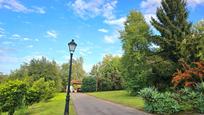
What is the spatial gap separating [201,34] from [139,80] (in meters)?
11.8

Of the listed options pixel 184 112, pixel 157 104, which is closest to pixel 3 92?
pixel 157 104

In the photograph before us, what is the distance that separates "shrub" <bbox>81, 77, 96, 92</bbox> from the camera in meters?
77.2

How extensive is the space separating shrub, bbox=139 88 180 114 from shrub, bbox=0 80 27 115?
28.7 feet

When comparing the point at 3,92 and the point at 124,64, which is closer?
the point at 3,92

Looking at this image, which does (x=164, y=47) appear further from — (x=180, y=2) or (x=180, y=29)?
(x=180, y=2)

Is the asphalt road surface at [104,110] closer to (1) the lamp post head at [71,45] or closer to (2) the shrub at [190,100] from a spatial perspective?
(2) the shrub at [190,100]

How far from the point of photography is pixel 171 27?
113ft

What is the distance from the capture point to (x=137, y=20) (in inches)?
1721

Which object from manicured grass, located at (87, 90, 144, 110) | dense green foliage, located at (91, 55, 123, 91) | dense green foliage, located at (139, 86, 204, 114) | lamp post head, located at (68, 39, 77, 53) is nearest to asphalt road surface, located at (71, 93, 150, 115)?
dense green foliage, located at (139, 86, 204, 114)

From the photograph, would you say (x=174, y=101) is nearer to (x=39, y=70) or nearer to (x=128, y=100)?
(x=128, y=100)

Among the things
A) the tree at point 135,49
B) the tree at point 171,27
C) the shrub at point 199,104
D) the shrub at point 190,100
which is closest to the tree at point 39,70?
the tree at point 135,49

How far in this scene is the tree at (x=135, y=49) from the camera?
133 feet

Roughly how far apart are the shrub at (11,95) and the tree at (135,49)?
935 inches

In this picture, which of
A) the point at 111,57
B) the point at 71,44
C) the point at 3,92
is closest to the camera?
the point at 71,44
